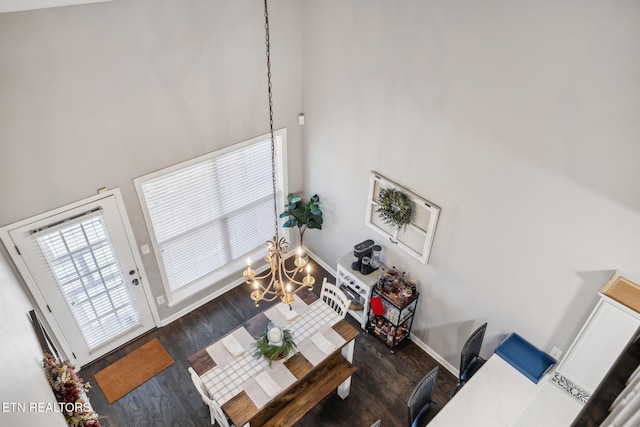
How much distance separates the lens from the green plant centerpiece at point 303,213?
5836mm

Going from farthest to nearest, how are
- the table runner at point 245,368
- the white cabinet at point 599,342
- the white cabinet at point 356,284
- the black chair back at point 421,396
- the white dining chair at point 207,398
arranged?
the white cabinet at point 356,284 < the table runner at point 245,368 < the white dining chair at point 207,398 < the black chair back at point 421,396 < the white cabinet at point 599,342

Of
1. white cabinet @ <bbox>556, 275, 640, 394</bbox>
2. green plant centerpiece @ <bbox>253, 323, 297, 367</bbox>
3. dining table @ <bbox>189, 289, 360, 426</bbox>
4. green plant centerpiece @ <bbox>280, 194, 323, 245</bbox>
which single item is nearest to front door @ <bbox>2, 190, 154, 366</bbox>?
dining table @ <bbox>189, 289, 360, 426</bbox>

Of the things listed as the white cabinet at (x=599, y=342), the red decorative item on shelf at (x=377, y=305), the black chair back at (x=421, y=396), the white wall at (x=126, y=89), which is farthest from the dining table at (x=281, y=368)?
the white cabinet at (x=599, y=342)

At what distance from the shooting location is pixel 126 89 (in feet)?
13.0

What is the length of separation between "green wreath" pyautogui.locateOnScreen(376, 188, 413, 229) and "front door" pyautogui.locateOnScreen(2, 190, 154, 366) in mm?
2809

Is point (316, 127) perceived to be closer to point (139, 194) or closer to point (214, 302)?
point (139, 194)

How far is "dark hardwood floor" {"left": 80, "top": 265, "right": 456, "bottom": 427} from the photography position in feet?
15.2

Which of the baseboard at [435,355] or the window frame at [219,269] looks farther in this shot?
the baseboard at [435,355]

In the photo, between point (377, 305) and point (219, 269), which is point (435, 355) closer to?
point (377, 305)

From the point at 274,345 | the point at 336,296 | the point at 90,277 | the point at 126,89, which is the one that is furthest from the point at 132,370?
the point at 126,89

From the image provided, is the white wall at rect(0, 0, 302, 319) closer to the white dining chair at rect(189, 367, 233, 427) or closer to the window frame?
the window frame

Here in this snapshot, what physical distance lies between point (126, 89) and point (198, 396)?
3361 millimetres

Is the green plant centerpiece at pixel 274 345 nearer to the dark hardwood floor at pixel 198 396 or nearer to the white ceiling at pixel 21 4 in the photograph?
the dark hardwood floor at pixel 198 396

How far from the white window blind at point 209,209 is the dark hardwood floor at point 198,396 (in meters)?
0.63
